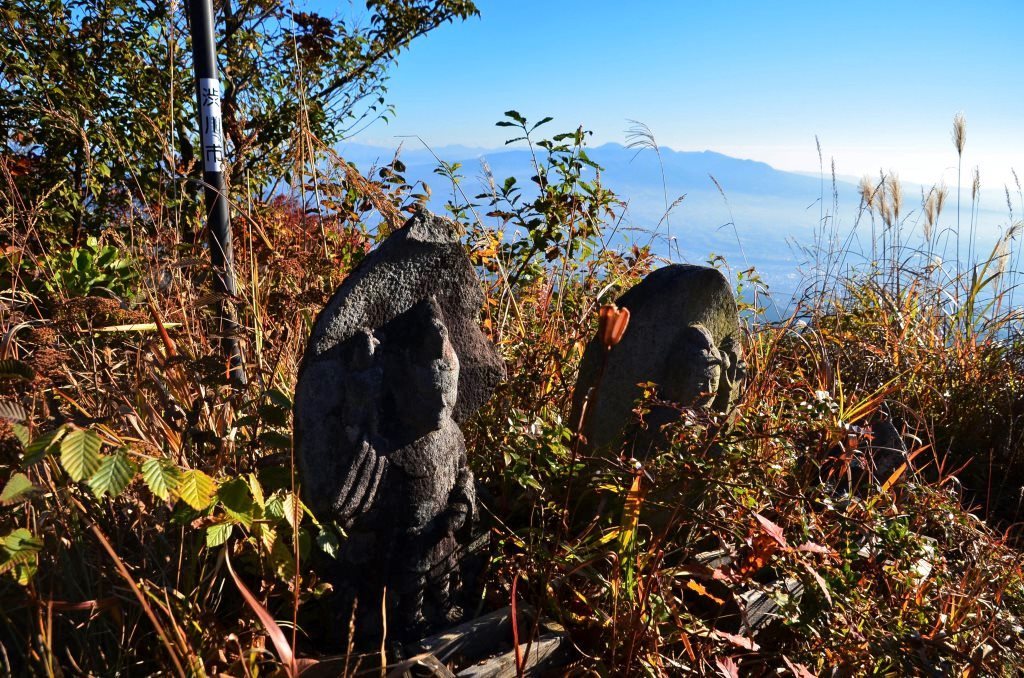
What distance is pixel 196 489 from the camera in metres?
1.36

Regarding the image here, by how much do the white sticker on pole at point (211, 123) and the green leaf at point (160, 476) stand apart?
4.74 feet

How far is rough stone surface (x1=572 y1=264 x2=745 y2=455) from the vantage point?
221 cm

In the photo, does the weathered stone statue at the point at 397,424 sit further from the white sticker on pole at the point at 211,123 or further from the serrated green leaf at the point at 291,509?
the white sticker on pole at the point at 211,123

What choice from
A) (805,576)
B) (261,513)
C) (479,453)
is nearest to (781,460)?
(805,576)

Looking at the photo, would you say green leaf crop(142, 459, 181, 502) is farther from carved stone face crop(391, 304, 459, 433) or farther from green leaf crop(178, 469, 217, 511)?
carved stone face crop(391, 304, 459, 433)

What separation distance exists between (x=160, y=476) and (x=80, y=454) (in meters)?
0.13

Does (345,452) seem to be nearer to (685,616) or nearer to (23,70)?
(685,616)

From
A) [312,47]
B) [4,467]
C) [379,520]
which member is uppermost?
[312,47]

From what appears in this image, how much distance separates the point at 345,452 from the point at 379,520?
8.5 inches

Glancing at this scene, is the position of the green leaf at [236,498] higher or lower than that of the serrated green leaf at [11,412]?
lower

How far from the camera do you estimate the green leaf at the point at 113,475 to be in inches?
48.2

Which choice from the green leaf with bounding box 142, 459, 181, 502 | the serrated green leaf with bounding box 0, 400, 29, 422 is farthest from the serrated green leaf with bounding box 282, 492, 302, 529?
the serrated green leaf with bounding box 0, 400, 29, 422

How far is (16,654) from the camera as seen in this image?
1648 millimetres

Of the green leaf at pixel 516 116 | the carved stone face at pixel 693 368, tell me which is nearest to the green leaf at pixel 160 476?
the carved stone face at pixel 693 368
